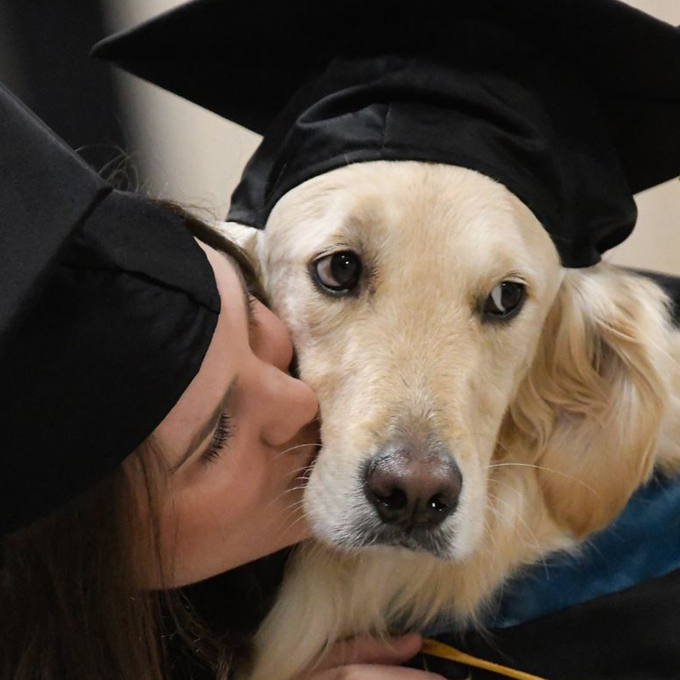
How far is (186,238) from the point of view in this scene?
944 mm

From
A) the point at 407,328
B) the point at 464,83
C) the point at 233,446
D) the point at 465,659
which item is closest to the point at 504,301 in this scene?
the point at 407,328

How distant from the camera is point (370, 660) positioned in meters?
1.25

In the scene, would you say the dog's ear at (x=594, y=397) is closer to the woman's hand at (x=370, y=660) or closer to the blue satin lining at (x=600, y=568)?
the blue satin lining at (x=600, y=568)

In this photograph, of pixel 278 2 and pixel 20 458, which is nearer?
pixel 20 458

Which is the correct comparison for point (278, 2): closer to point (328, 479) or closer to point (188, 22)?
point (188, 22)

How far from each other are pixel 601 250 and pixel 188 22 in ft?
2.19

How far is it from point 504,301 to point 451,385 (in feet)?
0.52

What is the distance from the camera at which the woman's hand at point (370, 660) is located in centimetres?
116

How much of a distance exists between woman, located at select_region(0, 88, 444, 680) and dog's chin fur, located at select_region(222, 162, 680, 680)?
0.07 m

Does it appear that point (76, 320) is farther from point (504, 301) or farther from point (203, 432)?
point (504, 301)

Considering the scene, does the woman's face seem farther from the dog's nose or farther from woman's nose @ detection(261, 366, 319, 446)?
the dog's nose

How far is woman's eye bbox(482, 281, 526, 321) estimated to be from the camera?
1.11 meters

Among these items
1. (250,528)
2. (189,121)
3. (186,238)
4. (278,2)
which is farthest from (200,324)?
(189,121)

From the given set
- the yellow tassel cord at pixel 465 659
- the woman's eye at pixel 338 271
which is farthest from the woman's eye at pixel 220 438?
the yellow tassel cord at pixel 465 659
